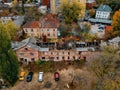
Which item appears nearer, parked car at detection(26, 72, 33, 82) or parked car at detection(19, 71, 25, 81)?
parked car at detection(26, 72, 33, 82)

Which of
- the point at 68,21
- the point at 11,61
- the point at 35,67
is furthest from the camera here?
the point at 68,21

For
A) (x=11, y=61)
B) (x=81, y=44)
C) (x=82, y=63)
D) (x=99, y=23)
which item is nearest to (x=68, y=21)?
(x=99, y=23)

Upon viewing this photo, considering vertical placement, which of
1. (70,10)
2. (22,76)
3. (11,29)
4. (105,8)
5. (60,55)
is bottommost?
(22,76)

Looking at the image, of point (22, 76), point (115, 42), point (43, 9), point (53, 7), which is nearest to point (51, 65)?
point (22, 76)

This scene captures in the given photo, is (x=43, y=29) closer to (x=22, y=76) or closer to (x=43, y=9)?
(x=22, y=76)

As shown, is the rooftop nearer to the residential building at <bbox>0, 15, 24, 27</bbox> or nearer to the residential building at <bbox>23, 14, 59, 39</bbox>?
the residential building at <bbox>23, 14, 59, 39</bbox>

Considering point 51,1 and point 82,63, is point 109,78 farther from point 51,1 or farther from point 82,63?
point 51,1

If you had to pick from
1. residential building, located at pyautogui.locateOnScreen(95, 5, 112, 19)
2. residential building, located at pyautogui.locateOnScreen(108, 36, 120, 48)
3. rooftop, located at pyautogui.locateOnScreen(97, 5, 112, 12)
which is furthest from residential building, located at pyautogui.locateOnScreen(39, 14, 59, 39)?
rooftop, located at pyautogui.locateOnScreen(97, 5, 112, 12)
